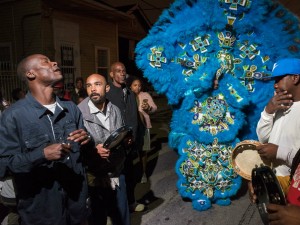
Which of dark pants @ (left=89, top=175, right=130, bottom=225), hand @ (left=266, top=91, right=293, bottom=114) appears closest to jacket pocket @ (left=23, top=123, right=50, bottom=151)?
dark pants @ (left=89, top=175, right=130, bottom=225)

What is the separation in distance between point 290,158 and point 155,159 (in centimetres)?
451

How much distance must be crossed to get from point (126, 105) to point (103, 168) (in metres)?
1.30

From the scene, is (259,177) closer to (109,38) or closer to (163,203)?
(163,203)

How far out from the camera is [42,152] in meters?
1.83

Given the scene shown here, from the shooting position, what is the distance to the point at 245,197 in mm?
4168

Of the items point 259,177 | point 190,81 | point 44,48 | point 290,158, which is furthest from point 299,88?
point 44,48

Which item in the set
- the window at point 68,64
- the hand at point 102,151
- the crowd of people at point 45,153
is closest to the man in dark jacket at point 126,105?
the crowd of people at point 45,153

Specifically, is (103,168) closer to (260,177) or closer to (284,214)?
(260,177)

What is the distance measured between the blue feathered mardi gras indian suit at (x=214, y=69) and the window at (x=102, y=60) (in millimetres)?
8845

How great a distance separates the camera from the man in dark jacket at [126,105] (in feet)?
12.3

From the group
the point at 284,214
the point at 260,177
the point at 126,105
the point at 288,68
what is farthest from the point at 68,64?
the point at 284,214

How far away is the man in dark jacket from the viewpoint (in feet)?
12.3

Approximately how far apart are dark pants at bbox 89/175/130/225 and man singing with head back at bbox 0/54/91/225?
58cm

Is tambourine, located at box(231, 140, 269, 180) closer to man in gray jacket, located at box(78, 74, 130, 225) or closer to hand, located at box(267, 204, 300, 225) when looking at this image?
man in gray jacket, located at box(78, 74, 130, 225)
